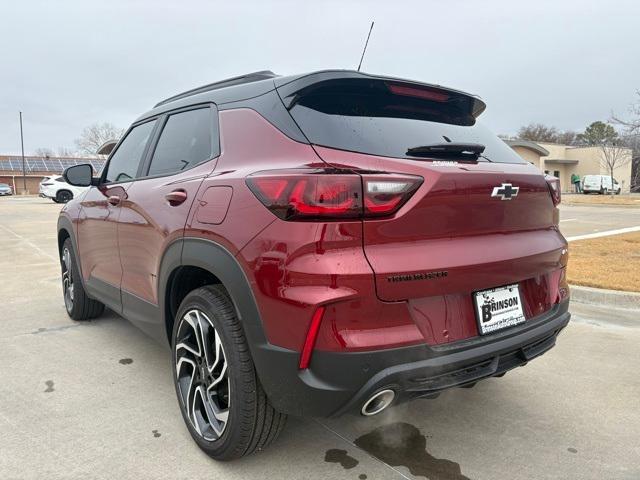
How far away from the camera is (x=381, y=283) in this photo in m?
1.82

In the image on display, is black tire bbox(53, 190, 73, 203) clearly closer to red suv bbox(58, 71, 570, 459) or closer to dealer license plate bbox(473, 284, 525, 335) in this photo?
red suv bbox(58, 71, 570, 459)

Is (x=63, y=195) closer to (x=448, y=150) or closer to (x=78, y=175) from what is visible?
(x=78, y=175)

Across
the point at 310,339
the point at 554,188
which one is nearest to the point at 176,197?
the point at 310,339

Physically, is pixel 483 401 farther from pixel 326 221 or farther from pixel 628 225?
pixel 628 225

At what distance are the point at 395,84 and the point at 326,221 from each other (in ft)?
3.00

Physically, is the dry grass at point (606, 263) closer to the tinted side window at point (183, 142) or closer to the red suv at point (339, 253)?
the red suv at point (339, 253)

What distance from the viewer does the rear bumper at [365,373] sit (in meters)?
1.82

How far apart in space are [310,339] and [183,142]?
157 cm

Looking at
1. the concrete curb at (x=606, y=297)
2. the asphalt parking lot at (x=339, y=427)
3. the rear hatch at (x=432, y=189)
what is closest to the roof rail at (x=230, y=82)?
the rear hatch at (x=432, y=189)

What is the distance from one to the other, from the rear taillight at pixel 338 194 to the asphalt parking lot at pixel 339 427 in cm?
121

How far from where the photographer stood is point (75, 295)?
4371 mm

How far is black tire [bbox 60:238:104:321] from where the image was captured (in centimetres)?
431

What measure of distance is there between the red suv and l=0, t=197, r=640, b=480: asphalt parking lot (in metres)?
0.29

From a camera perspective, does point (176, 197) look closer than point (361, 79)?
No
